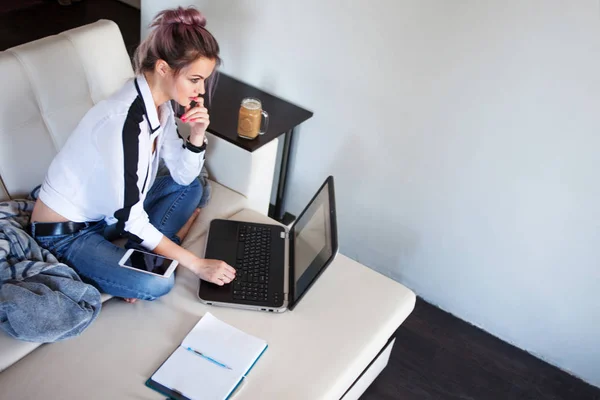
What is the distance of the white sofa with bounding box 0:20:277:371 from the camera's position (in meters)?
1.65

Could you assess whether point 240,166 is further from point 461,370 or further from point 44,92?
point 461,370

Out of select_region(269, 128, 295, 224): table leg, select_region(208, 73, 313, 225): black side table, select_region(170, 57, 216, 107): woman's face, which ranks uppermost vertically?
select_region(170, 57, 216, 107): woman's face

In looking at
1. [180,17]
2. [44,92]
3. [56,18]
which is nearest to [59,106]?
[44,92]

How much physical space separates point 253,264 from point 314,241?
205 mm

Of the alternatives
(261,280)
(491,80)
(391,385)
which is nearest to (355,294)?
(261,280)

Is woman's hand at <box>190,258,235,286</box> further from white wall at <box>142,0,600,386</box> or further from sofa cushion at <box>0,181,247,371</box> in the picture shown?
white wall at <box>142,0,600,386</box>

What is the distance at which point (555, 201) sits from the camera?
182 cm

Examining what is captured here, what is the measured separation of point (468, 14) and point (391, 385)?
1192 mm

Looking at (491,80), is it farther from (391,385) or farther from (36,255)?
(36,255)

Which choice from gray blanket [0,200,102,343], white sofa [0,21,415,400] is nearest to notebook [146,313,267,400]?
white sofa [0,21,415,400]

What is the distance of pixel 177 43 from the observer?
1.50 meters

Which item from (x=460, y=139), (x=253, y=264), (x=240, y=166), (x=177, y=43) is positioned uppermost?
(x=177, y=43)

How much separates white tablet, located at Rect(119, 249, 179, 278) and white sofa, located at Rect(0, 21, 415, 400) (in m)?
0.10

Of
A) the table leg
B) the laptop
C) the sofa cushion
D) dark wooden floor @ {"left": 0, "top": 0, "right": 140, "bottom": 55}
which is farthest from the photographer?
dark wooden floor @ {"left": 0, "top": 0, "right": 140, "bottom": 55}
